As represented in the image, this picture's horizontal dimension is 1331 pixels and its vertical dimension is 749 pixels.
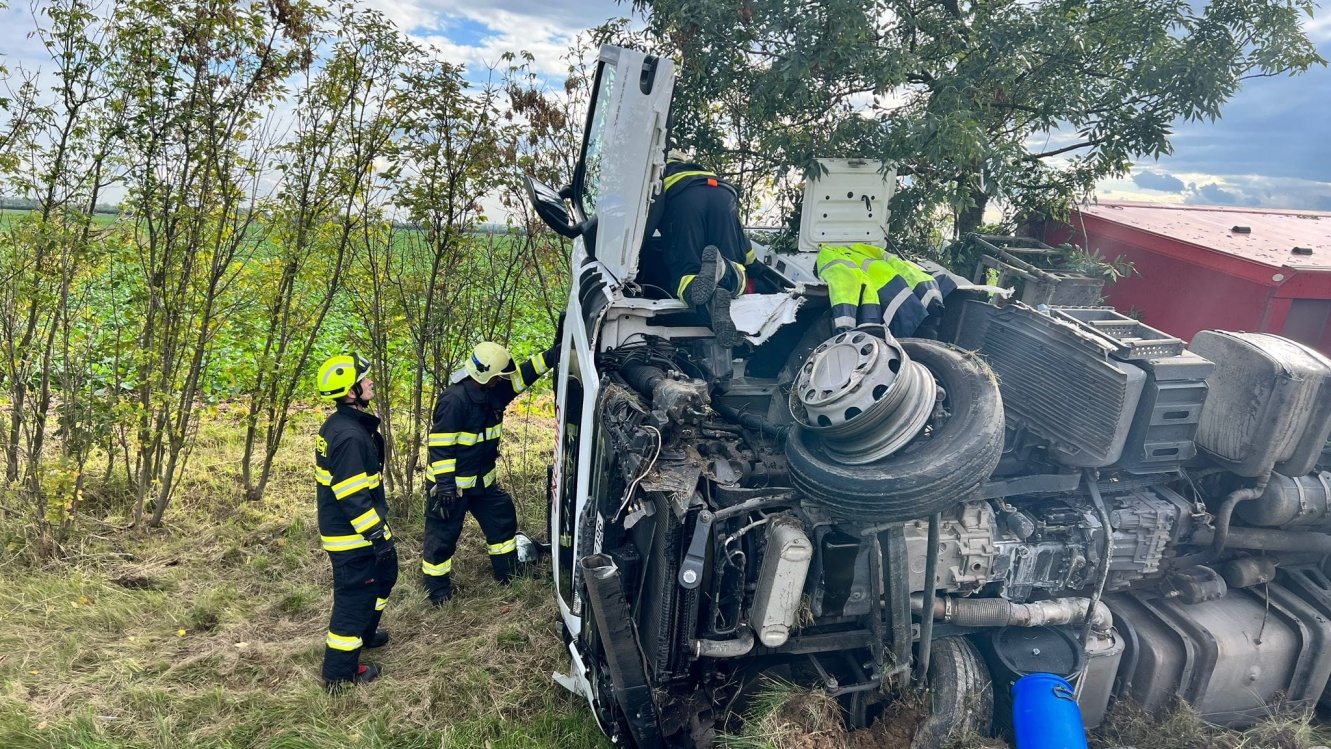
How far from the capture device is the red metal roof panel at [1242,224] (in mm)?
4867

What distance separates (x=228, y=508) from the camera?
19.8ft

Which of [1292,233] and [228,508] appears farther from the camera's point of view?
[228,508]

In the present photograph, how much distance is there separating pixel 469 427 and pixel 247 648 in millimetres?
1679

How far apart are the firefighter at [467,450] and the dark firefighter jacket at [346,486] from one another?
0.61m

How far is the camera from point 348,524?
4035mm

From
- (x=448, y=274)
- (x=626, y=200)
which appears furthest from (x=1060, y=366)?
(x=448, y=274)

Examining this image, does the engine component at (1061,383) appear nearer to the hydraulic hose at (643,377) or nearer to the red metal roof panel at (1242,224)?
the hydraulic hose at (643,377)

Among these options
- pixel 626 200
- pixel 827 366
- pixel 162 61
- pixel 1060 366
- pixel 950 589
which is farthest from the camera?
pixel 162 61

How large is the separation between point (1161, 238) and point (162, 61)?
6.53 m

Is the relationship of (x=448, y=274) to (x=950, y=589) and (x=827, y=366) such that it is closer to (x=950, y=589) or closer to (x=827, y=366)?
(x=827, y=366)

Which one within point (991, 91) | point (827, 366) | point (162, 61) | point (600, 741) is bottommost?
point (600, 741)

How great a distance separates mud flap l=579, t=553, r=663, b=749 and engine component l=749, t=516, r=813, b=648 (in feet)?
1.47

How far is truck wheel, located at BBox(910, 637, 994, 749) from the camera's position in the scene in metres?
2.90

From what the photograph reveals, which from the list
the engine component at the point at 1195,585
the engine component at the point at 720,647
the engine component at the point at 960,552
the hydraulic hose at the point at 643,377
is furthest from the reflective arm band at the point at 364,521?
the engine component at the point at 1195,585
